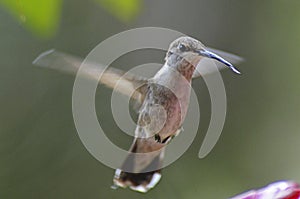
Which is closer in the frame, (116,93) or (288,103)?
(116,93)

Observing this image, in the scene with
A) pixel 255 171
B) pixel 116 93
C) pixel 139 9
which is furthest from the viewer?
pixel 255 171

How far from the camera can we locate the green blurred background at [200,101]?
92 cm

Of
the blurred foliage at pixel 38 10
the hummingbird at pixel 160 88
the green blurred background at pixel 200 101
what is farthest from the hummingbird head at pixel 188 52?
the green blurred background at pixel 200 101

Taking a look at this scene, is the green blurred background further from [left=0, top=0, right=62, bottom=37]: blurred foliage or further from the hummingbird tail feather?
[left=0, top=0, right=62, bottom=37]: blurred foliage

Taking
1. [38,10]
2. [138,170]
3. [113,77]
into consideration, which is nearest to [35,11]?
[38,10]

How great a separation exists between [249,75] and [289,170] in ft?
0.85

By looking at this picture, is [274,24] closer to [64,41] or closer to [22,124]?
[64,41]

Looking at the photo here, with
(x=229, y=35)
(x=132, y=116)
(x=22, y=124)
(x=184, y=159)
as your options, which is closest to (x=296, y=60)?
(x=229, y=35)

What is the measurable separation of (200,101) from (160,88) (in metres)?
0.22

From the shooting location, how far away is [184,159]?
38.8 inches

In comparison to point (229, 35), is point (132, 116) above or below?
below

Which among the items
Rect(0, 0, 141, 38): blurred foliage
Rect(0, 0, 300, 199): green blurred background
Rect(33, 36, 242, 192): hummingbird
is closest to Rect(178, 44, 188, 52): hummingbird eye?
Rect(33, 36, 242, 192): hummingbird

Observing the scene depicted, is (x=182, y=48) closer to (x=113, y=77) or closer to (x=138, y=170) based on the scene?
(x=113, y=77)

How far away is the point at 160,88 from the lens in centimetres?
65
